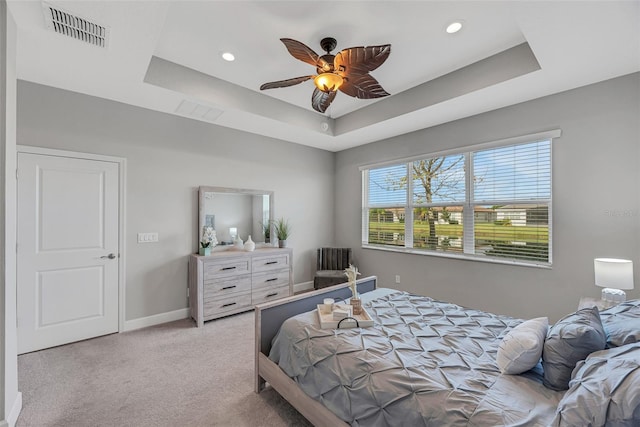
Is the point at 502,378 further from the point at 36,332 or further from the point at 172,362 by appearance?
the point at 36,332

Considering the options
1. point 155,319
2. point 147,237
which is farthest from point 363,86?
point 155,319

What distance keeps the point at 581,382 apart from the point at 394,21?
255 centimetres

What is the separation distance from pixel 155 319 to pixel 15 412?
63.2 inches

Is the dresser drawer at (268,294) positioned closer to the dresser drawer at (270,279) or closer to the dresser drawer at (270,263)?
Result: the dresser drawer at (270,279)

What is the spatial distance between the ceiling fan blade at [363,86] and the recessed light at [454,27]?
0.74 m

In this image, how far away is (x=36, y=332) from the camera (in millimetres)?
2725

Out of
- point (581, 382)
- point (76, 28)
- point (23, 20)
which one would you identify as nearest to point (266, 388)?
point (581, 382)

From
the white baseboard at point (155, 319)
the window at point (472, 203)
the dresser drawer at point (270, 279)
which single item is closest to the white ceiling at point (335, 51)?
the window at point (472, 203)

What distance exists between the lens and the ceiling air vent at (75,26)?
183cm

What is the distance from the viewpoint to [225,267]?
361 centimetres

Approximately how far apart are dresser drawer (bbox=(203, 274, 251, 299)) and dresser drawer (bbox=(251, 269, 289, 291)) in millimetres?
97

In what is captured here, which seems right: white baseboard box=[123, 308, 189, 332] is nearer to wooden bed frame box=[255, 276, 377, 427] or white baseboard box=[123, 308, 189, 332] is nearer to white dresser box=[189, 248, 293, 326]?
white dresser box=[189, 248, 293, 326]

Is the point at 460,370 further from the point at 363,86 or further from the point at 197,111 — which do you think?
the point at 197,111

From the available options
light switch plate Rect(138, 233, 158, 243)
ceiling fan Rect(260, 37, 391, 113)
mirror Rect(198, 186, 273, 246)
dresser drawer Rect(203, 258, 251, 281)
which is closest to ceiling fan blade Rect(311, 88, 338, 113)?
ceiling fan Rect(260, 37, 391, 113)
